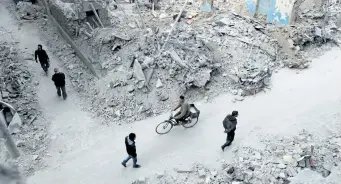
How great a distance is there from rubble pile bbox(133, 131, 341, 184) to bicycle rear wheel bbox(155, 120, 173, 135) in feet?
5.45

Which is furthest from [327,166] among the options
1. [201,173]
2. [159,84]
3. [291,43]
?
[291,43]

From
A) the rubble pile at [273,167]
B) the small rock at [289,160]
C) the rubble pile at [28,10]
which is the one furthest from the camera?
the rubble pile at [28,10]

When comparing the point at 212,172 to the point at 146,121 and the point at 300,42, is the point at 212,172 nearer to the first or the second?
the point at 146,121

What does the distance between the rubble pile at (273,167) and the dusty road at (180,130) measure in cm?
31

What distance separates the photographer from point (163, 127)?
1118 cm

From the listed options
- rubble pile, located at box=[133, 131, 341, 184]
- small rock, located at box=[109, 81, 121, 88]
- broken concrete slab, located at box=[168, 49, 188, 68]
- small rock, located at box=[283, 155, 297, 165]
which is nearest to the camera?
rubble pile, located at box=[133, 131, 341, 184]

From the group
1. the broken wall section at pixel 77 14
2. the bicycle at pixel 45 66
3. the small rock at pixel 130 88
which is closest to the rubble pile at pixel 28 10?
the broken wall section at pixel 77 14

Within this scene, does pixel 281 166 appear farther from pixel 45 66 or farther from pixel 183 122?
pixel 45 66

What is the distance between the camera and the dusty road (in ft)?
33.1

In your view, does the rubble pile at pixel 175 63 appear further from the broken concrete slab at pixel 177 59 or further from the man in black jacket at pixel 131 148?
the man in black jacket at pixel 131 148

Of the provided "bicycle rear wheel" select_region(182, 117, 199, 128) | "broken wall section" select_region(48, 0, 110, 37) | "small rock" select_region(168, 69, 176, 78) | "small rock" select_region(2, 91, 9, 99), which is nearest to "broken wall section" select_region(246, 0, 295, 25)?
"small rock" select_region(168, 69, 176, 78)

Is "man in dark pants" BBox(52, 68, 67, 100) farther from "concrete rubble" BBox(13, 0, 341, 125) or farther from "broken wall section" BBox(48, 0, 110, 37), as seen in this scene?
"broken wall section" BBox(48, 0, 110, 37)

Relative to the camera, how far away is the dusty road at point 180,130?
10.1m

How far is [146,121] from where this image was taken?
11.7m
